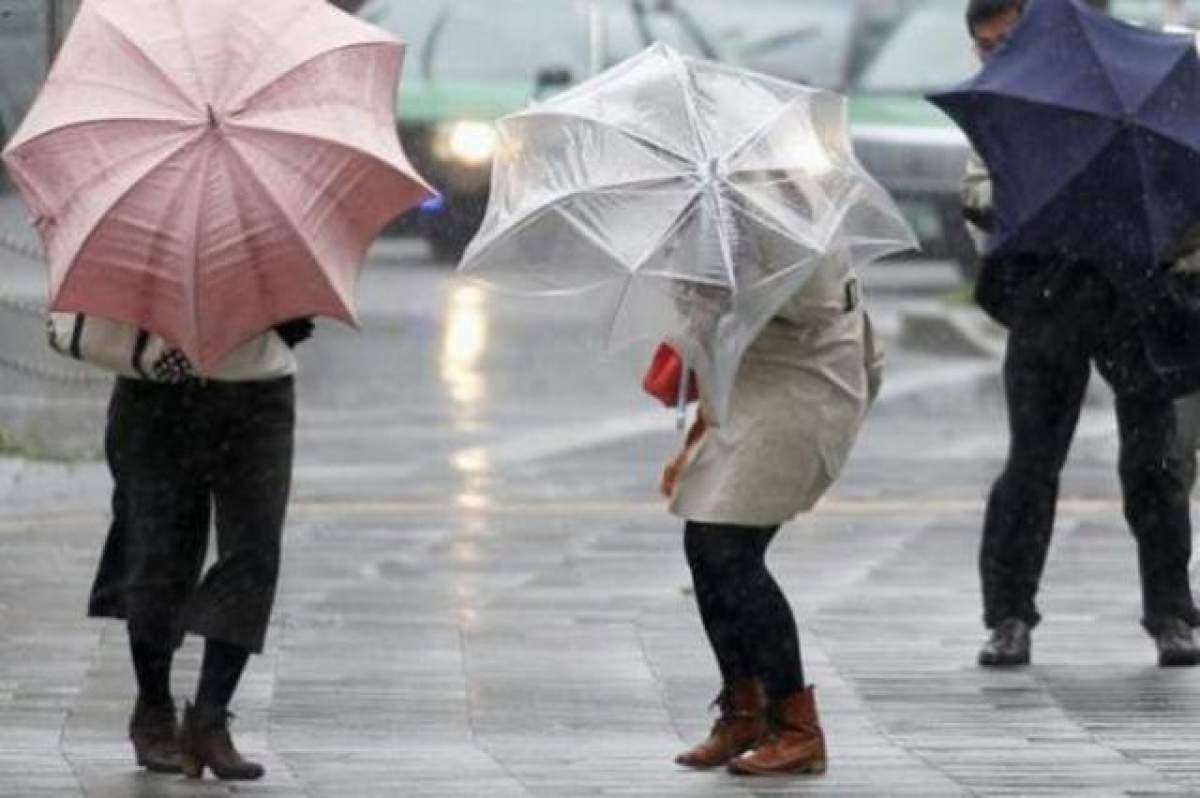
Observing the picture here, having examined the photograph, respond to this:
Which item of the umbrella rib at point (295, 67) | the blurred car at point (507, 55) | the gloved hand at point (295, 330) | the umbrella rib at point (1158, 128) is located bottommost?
the blurred car at point (507, 55)

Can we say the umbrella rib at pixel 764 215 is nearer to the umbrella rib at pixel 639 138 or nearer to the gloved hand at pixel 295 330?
the umbrella rib at pixel 639 138

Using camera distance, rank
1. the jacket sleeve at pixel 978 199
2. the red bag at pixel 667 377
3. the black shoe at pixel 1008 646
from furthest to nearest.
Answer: the black shoe at pixel 1008 646, the jacket sleeve at pixel 978 199, the red bag at pixel 667 377

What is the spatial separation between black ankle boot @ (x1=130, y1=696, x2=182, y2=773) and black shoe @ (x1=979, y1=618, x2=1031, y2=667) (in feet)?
8.22

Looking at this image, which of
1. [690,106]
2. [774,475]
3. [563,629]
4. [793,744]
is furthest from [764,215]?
[563,629]

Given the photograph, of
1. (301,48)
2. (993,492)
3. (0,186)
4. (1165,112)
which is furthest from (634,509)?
(301,48)

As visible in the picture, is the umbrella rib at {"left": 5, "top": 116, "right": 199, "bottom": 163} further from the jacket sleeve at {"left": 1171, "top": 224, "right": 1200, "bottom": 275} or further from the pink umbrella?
the jacket sleeve at {"left": 1171, "top": 224, "right": 1200, "bottom": 275}

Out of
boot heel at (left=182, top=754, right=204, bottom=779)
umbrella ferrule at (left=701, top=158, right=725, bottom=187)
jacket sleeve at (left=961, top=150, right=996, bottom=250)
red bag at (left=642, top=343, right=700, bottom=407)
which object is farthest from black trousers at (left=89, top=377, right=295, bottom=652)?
jacket sleeve at (left=961, top=150, right=996, bottom=250)

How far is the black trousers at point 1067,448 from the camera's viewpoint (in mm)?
10672

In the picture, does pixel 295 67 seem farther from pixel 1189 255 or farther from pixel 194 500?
pixel 1189 255

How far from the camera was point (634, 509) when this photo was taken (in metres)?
14.6

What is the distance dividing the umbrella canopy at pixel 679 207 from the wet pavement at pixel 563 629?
47 centimetres

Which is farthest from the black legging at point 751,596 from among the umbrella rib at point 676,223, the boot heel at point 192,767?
the boot heel at point 192,767

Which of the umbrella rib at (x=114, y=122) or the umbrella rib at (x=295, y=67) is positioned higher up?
the umbrella rib at (x=295, y=67)

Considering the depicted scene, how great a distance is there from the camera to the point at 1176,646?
10836 millimetres
